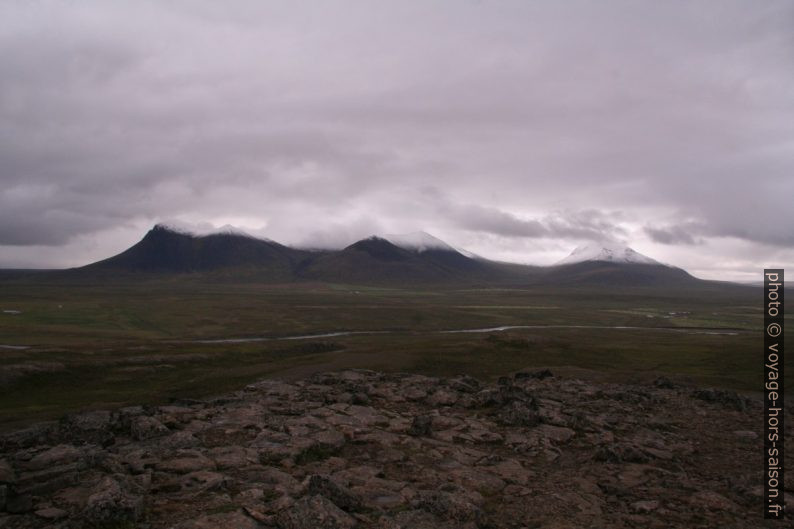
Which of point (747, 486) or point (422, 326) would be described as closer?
point (747, 486)

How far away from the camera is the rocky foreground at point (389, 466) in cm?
1314

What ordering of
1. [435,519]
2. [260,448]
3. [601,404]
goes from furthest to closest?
[601,404]
[260,448]
[435,519]

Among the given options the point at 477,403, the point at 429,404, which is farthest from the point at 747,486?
the point at 429,404

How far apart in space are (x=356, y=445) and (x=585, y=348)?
2721 inches

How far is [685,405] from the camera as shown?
107 ft

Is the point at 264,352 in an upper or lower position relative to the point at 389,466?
lower

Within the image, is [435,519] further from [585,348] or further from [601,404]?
[585,348]

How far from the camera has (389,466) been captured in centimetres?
1855

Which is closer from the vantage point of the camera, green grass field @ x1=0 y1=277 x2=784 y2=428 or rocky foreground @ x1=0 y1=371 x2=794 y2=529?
rocky foreground @ x1=0 y1=371 x2=794 y2=529

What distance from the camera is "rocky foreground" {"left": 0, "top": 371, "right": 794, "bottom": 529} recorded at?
1314cm

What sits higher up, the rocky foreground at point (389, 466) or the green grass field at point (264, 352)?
the rocky foreground at point (389, 466)

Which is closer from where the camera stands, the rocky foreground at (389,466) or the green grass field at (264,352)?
the rocky foreground at (389,466)

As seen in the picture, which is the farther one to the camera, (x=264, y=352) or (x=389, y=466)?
(x=264, y=352)

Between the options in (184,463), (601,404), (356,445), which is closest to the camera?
(184,463)
